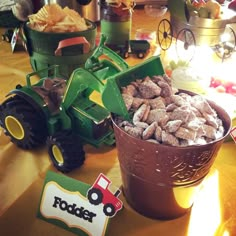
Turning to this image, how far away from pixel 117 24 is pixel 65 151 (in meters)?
0.62

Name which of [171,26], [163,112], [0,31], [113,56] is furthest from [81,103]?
[0,31]

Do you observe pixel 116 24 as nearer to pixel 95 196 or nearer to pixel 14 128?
pixel 14 128

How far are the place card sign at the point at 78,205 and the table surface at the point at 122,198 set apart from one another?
0.02 meters

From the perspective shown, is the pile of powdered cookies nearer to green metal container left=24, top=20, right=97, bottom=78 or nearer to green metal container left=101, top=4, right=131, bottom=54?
green metal container left=24, top=20, right=97, bottom=78

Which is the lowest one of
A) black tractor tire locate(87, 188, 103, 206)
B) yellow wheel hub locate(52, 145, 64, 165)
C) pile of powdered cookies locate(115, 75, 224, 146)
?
yellow wheel hub locate(52, 145, 64, 165)

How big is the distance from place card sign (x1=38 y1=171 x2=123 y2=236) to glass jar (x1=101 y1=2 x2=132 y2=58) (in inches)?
27.0

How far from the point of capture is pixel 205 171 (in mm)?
458

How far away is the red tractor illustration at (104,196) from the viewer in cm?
43

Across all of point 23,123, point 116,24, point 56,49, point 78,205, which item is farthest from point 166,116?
point 116,24

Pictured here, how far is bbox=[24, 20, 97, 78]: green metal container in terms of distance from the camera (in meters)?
0.82

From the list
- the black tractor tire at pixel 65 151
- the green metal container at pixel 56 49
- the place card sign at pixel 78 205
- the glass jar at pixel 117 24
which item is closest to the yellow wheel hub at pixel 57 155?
the black tractor tire at pixel 65 151

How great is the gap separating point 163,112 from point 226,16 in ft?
2.26

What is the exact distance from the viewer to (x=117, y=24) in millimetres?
1050

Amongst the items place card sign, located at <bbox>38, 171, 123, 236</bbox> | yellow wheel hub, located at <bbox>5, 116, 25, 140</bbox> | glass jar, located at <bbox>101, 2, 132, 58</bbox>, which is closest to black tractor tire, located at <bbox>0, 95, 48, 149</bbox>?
yellow wheel hub, located at <bbox>5, 116, 25, 140</bbox>
